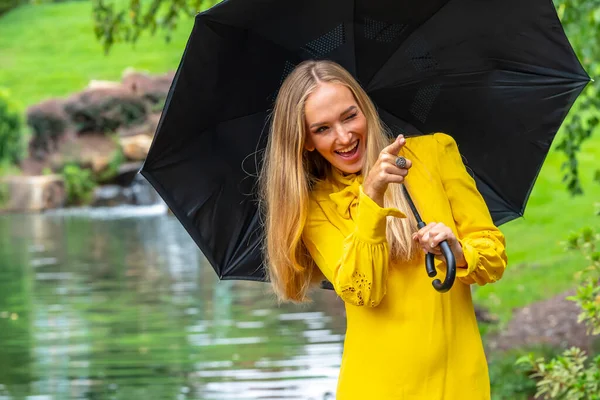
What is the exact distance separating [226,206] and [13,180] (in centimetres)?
2463

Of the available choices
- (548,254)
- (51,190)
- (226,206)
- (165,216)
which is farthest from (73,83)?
(226,206)

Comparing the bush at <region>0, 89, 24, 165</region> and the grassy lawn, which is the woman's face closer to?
the grassy lawn

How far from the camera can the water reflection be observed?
795 cm

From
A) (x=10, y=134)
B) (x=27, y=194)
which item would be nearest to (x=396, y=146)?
(x=27, y=194)

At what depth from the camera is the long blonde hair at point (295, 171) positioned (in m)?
2.99

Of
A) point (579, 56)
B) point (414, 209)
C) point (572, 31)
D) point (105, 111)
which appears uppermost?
point (105, 111)

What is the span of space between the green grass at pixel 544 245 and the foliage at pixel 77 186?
13733mm

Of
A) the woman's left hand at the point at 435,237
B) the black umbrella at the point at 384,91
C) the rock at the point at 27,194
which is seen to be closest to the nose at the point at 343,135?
the woman's left hand at the point at 435,237

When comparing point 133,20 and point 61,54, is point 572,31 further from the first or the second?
point 61,54

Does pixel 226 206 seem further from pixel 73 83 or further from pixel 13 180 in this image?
pixel 73 83

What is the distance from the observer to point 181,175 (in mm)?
3496

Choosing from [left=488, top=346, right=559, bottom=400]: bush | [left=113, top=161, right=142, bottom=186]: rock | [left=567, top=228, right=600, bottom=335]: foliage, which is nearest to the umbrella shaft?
[left=567, top=228, right=600, bottom=335]: foliage

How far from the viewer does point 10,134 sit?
30406 millimetres

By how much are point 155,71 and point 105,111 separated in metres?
7.63
